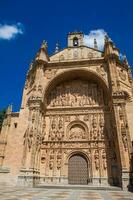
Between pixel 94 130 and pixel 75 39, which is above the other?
pixel 75 39

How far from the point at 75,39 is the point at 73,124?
1174cm

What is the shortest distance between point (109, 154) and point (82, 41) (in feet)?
46.3

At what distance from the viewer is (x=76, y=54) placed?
20.3 m

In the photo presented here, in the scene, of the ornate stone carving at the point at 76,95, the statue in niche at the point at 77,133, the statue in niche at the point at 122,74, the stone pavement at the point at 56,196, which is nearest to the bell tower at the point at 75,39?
the ornate stone carving at the point at 76,95

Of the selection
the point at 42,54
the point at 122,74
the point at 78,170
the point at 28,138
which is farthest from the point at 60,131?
the point at 122,74

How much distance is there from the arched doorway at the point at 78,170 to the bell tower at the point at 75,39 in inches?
533

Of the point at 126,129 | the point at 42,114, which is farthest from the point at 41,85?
the point at 126,129

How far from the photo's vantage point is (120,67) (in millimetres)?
18469

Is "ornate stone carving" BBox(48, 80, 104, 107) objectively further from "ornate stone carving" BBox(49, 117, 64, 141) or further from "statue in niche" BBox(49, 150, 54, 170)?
"statue in niche" BBox(49, 150, 54, 170)

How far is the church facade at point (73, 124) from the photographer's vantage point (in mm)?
14141

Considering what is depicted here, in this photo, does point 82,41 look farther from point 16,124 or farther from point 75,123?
point 16,124

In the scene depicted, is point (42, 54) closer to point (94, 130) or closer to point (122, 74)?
point (122, 74)

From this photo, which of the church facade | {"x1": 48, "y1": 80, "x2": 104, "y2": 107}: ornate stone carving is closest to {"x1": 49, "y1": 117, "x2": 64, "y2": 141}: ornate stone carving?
the church facade

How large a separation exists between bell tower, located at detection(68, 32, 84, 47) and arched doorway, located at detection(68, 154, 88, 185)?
1354cm
